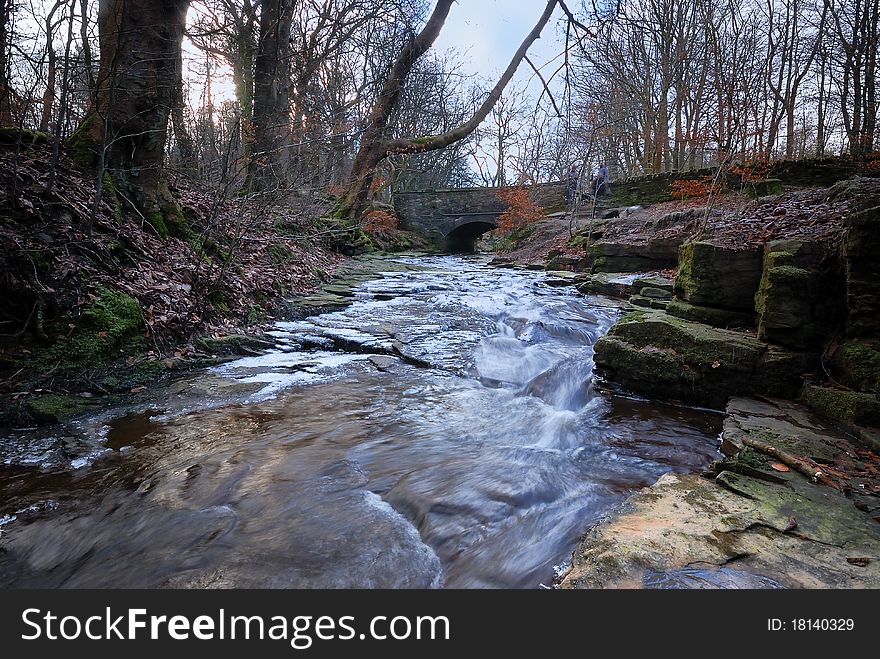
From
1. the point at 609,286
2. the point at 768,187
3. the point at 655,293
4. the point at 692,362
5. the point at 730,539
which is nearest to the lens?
the point at 730,539

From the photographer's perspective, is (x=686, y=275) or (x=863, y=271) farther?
(x=686, y=275)

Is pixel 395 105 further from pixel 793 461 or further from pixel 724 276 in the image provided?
pixel 793 461

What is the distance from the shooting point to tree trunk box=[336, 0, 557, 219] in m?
9.23

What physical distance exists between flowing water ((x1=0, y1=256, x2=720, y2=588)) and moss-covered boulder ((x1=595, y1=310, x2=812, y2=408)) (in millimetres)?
247

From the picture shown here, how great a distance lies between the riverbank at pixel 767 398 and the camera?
6.02 feet

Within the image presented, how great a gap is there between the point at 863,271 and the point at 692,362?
1.38 meters

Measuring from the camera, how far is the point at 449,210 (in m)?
25.0

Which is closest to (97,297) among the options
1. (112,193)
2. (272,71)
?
(112,193)

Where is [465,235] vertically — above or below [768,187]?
above

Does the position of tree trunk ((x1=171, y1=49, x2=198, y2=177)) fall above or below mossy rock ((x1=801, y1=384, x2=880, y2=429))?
above

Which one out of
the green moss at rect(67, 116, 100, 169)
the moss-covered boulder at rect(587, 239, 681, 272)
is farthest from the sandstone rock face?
the moss-covered boulder at rect(587, 239, 681, 272)

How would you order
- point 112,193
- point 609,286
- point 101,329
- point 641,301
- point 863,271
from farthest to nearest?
point 609,286
point 641,301
point 112,193
point 101,329
point 863,271

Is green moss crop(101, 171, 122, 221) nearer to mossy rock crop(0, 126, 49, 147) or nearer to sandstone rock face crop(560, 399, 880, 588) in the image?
mossy rock crop(0, 126, 49, 147)

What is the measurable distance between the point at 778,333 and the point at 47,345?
6.00 metres
